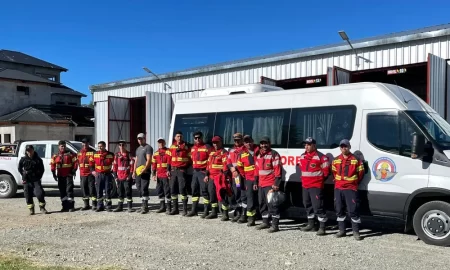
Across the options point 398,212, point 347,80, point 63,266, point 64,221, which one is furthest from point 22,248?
point 347,80

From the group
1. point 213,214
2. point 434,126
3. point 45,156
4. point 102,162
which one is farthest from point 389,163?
point 45,156

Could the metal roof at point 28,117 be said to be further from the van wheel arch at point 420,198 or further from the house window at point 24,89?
the van wheel arch at point 420,198

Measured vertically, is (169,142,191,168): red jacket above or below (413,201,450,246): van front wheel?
above

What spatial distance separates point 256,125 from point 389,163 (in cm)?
281

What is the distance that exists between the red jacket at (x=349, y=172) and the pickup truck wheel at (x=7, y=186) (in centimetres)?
1026

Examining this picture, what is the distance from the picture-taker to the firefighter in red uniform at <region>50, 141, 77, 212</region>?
33.6 feet

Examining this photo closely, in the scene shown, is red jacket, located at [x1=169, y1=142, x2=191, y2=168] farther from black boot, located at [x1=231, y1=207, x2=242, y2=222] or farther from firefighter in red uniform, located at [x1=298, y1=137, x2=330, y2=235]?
firefighter in red uniform, located at [x1=298, y1=137, x2=330, y2=235]

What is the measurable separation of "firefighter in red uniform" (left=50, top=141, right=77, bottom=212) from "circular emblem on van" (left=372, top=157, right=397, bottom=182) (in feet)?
23.0

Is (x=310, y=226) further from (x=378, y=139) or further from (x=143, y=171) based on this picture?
(x=143, y=171)

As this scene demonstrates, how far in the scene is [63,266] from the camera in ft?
18.2

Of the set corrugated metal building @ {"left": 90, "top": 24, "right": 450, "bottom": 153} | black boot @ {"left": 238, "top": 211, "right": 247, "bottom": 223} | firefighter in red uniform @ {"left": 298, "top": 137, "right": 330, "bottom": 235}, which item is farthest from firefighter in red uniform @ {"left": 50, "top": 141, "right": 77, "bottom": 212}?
corrugated metal building @ {"left": 90, "top": 24, "right": 450, "bottom": 153}

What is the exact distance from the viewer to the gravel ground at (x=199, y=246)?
5668 mm

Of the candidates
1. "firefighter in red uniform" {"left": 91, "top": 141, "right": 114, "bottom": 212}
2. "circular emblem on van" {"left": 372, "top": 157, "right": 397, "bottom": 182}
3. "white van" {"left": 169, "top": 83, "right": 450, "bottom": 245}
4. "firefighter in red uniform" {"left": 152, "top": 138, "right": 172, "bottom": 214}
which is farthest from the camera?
"firefighter in red uniform" {"left": 91, "top": 141, "right": 114, "bottom": 212}

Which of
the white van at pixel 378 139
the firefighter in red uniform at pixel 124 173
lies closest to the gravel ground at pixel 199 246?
the white van at pixel 378 139
